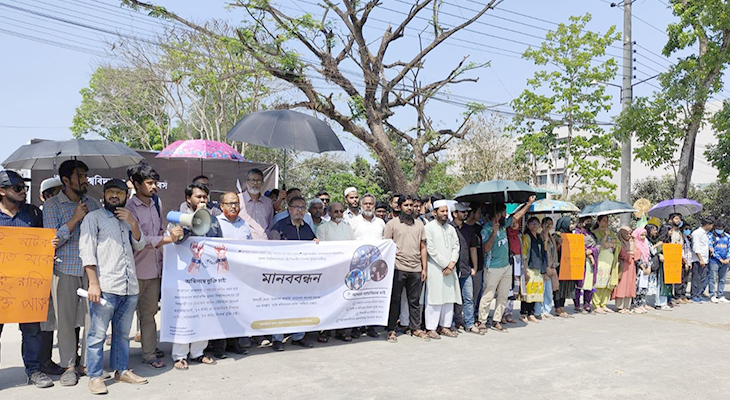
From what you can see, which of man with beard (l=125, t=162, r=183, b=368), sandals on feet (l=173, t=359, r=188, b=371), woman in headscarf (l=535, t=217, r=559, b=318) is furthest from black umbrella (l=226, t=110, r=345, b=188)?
woman in headscarf (l=535, t=217, r=559, b=318)

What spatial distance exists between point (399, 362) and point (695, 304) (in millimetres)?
7926

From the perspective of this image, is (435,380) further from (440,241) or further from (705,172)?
(705,172)

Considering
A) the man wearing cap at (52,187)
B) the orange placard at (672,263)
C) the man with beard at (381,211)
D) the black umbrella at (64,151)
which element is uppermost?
the black umbrella at (64,151)

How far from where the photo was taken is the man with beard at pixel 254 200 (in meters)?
6.95

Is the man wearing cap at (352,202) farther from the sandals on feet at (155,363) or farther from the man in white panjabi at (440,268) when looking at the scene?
the sandals on feet at (155,363)

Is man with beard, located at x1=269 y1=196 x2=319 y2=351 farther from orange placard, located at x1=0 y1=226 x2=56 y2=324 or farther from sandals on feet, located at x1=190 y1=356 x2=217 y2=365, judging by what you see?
orange placard, located at x1=0 y1=226 x2=56 y2=324

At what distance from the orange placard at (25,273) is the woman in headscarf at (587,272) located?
7.94 meters

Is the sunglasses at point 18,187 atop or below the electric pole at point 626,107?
below

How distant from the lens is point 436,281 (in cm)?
748

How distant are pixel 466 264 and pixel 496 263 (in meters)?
0.53

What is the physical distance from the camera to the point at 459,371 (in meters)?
5.91

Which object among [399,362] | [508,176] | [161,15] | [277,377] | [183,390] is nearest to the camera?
[183,390]

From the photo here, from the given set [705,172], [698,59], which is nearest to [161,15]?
[698,59]

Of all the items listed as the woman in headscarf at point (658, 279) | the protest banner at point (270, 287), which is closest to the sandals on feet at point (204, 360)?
the protest banner at point (270, 287)
